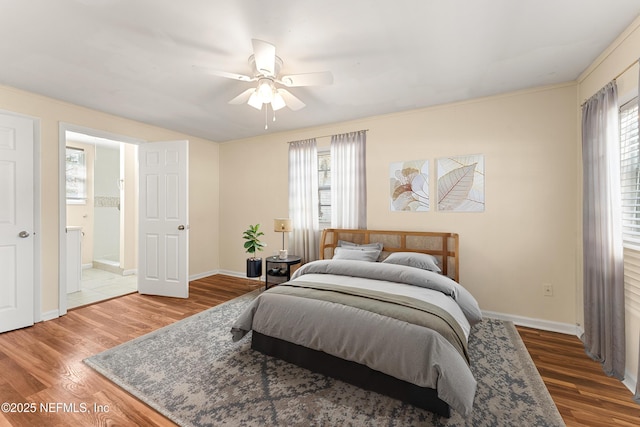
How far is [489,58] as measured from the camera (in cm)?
244

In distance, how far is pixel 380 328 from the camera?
75.7 inches

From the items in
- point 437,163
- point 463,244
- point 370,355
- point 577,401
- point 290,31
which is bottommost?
point 577,401

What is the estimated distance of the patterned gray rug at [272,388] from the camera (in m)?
1.75

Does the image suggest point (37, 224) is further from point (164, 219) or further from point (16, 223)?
point (164, 219)

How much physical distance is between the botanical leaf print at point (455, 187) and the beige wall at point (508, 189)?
13 cm

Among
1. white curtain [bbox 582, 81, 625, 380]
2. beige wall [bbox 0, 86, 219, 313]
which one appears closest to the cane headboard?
white curtain [bbox 582, 81, 625, 380]

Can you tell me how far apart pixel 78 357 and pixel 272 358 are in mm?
1737

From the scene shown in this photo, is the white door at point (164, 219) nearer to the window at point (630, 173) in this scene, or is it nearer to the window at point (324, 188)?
the window at point (324, 188)

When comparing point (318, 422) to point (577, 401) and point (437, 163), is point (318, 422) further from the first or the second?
point (437, 163)

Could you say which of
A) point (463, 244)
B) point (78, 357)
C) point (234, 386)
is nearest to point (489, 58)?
point (463, 244)

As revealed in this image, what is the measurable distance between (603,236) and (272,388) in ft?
9.85

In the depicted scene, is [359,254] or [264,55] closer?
[264,55]

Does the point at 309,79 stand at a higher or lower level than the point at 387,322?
higher

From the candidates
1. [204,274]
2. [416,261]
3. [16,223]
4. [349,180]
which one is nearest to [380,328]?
[416,261]
